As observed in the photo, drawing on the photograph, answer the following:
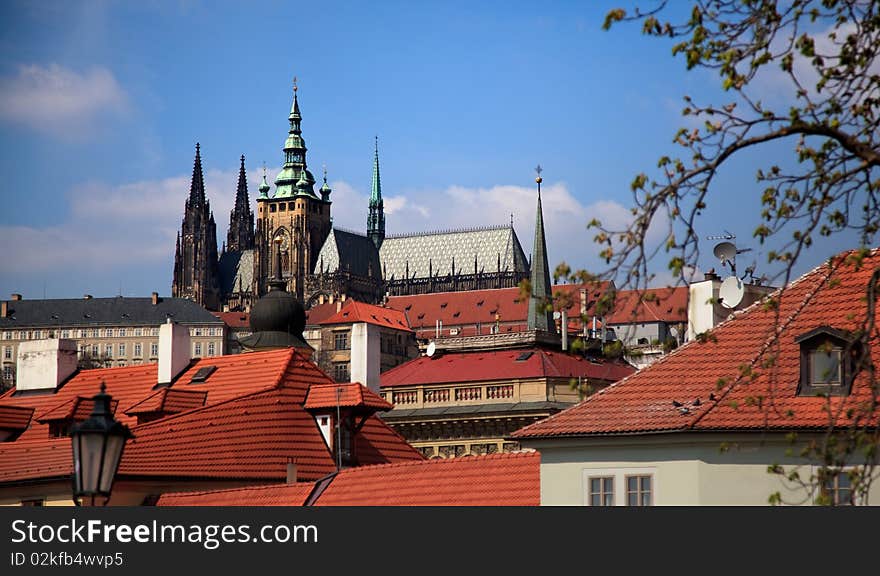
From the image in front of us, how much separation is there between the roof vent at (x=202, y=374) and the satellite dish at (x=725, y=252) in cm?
1476

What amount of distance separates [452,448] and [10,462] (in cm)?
5177

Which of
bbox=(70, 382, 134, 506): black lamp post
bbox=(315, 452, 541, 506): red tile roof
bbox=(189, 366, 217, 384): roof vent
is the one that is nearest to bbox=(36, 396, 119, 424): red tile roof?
bbox=(189, 366, 217, 384): roof vent

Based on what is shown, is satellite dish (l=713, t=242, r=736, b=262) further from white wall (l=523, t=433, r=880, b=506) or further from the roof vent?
the roof vent

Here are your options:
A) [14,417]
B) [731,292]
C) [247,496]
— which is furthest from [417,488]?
[14,417]

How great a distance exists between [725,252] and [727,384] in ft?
35.0

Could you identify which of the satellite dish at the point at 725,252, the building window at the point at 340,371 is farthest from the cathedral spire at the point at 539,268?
the satellite dish at the point at 725,252

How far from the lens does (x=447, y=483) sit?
106ft

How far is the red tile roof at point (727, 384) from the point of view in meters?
26.3

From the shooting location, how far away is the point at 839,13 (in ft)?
51.9

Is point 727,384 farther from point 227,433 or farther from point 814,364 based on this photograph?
point 227,433

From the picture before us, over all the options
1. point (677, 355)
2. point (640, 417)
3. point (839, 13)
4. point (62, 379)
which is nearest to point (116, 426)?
point (839, 13)

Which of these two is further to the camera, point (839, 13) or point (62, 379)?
point (62, 379)

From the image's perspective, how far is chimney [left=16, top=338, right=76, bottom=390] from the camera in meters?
51.3
